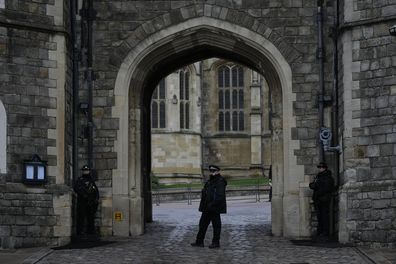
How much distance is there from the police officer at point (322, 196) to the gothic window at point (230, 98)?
118ft

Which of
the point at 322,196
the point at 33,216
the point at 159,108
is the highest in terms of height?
the point at 159,108

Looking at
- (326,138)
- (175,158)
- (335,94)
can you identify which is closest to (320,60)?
(335,94)

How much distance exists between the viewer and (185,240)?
17.8m

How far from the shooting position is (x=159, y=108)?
5106cm

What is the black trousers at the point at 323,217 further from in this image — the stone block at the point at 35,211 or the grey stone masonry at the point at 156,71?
the stone block at the point at 35,211

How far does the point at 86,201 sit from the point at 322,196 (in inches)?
179

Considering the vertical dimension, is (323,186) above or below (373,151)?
below

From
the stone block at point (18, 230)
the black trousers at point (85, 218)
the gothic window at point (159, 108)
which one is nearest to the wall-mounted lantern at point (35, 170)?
the stone block at point (18, 230)

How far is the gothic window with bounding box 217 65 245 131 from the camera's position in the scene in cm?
5394

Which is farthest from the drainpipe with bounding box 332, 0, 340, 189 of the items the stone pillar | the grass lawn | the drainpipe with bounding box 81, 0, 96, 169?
the stone pillar

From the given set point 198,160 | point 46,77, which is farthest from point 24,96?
point 198,160

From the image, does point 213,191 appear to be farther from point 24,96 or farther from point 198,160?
point 198,160

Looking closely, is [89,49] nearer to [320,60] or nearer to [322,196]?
[320,60]

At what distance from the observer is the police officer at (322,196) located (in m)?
17.6
